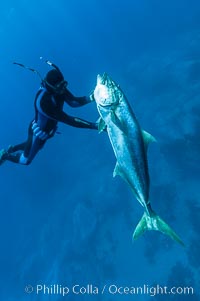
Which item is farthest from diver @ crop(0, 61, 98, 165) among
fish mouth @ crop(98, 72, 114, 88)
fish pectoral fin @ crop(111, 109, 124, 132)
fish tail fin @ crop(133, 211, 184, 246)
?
fish tail fin @ crop(133, 211, 184, 246)

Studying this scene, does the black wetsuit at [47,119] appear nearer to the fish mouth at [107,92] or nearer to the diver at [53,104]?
the diver at [53,104]

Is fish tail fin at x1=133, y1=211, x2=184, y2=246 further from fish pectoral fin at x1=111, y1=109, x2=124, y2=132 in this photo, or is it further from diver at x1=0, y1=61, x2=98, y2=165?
diver at x1=0, y1=61, x2=98, y2=165

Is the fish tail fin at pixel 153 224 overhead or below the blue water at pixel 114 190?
below

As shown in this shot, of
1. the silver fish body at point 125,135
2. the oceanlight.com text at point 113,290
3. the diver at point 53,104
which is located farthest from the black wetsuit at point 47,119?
the oceanlight.com text at point 113,290

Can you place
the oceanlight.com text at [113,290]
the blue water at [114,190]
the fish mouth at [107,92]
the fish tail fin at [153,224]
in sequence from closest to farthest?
1. the fish mouth at [107,92]
2. the fish tail fin at [153,224]
3. the oceanlight.com text at [113,290]
4. the blue water at [114,190]

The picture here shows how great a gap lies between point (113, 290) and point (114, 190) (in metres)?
5.44

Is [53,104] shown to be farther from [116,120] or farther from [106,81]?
[116,120]

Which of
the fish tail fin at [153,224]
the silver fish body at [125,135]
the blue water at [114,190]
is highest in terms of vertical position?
the blue water at [114,190]

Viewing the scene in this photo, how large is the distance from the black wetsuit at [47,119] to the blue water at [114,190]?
8.10 meters

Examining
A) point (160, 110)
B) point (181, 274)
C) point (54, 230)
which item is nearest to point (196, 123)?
point (160, 110)

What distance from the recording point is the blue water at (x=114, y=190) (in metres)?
14.0

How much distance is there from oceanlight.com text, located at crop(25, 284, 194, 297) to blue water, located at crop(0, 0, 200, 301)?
0.17 meters

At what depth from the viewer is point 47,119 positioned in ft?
22.7

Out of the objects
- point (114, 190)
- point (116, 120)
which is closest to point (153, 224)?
point (116, 120)
